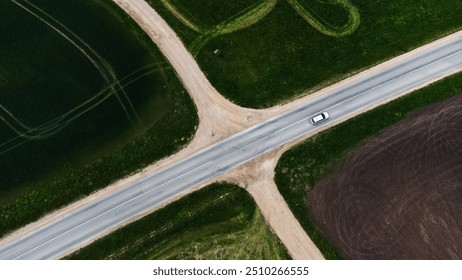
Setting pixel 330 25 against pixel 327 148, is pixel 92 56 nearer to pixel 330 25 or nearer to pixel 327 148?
pixel 330 25

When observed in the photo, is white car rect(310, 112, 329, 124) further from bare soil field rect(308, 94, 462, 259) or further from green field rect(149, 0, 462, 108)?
bare soil field rect(308, 94, 462, 259)

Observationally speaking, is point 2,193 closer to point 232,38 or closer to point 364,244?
point 232,38

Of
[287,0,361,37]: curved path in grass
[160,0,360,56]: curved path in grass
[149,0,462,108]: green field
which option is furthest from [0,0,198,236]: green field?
[287,0,361,37]: curved path in grass

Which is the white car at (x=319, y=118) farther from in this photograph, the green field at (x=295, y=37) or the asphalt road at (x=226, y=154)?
the green field at (x=295, y=37)

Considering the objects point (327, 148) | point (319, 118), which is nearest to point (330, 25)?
point (319, 118)

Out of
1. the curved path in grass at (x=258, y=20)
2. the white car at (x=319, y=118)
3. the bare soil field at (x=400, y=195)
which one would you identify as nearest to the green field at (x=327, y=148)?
the bare soil field at (x=400, y=195)

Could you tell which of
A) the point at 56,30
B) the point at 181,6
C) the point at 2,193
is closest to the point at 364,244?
the point at 181,6
